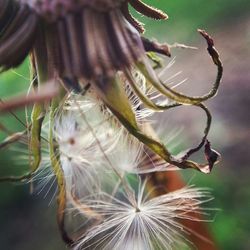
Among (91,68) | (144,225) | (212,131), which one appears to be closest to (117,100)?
(91,68)

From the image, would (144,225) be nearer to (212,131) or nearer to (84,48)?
(84,48)

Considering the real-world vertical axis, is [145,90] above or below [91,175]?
above

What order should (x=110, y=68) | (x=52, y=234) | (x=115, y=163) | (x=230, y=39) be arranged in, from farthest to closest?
1. (x=230, y=39)
2. (x=52, y=234)
3. (x=115, y=163)
4. (x=110, y=68)

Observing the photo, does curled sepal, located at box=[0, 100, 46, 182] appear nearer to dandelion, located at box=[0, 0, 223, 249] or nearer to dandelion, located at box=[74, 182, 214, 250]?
dandelion, located at box=[0, 0, 223, 249]

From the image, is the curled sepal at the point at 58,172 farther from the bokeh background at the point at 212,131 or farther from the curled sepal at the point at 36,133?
the bokeh background at the point at 212,131

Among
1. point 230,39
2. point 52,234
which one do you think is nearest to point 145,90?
point 52,234

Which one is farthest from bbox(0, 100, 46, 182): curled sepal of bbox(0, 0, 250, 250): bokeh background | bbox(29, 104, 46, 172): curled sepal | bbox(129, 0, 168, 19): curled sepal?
bbox(0, 0, 250, 250): bokeh background

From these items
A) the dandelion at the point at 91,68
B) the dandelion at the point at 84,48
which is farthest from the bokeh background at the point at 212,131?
the dandelion at the point at 84,48

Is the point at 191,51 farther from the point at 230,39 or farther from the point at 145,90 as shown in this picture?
the point at 145,90
